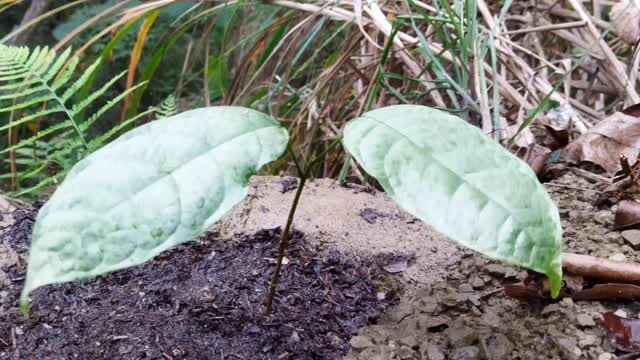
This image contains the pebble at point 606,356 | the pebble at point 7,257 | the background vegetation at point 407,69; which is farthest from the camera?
the background vegetation at point 407,69

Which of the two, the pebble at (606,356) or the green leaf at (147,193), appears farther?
the pebble at (606,356)

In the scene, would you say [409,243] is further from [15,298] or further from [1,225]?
[1,225]

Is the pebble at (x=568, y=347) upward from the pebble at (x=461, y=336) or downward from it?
upward

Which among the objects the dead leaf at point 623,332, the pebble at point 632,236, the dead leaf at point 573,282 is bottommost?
the dead leaf at point 623,332

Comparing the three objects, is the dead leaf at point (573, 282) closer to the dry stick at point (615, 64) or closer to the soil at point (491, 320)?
the soil at point (491, 320)

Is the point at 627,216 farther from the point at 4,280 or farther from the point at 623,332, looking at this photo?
the point at 4,280

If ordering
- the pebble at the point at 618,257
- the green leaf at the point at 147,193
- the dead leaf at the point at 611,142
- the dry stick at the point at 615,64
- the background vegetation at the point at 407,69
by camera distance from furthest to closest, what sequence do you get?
1. the dry stick at the point at 615,64
2. the background vegetation at the point at 407,69
3. the dead leaf at the point at 611,142
4. the pebble at the point at 618,257
5. the green leaf at the point at 147,193

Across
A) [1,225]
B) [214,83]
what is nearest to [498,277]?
[1,225]

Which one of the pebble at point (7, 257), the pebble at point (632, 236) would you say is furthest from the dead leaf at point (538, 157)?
the pebble at point (7, 257)
